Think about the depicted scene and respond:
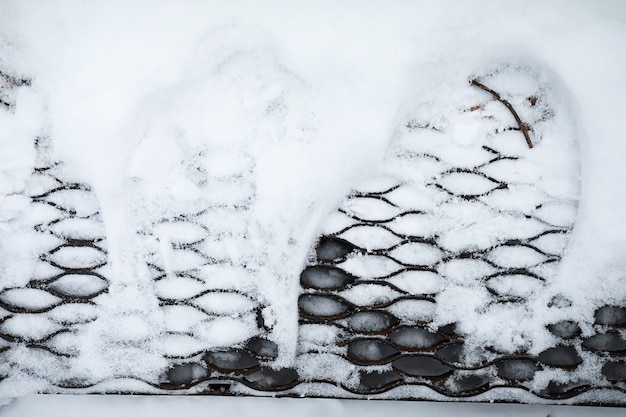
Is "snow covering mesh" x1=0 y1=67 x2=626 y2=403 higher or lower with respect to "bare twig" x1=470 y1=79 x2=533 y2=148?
lower

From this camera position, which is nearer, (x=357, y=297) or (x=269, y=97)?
(x=269, y=97)

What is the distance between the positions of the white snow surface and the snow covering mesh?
16 millimetres

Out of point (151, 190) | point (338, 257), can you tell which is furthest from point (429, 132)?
point (151, 190)

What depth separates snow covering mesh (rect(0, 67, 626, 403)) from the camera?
2.46ft

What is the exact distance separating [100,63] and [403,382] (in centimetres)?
74

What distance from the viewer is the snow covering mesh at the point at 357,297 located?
0.75m

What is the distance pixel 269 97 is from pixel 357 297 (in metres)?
0.37

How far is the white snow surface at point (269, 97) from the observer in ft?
2.23

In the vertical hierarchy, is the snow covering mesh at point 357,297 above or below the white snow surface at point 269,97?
below

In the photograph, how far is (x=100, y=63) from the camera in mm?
685

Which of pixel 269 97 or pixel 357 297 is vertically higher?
pixel 269 97

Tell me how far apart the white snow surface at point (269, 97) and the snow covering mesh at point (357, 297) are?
0.02 m

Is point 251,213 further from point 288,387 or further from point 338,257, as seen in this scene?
point 288,387

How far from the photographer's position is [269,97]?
70cm
